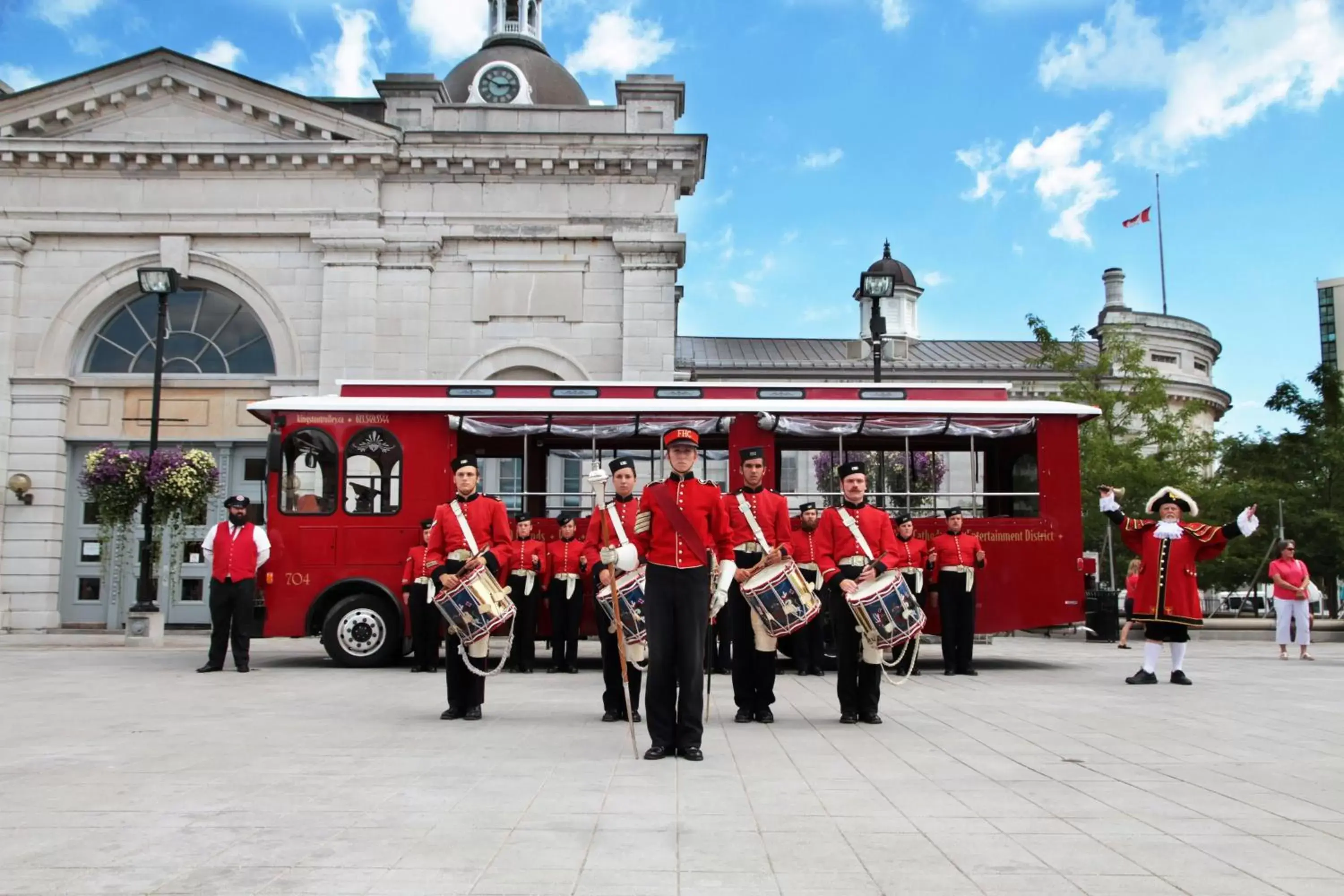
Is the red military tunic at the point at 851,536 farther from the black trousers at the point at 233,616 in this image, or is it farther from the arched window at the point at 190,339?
the arched window at the point at 190,339

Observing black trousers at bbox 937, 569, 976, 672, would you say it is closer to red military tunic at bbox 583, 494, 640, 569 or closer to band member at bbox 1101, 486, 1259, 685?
band member at bbox 1101, 486, 1259, 685

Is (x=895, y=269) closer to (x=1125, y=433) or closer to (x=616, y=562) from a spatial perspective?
(x=1125, y=433)

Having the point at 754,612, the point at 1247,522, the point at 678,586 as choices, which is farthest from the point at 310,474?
the point at 1247,522

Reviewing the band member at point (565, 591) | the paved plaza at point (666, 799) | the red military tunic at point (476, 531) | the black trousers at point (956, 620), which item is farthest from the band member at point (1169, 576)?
the red military tunic at point (476, 531)

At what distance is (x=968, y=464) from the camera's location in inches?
603

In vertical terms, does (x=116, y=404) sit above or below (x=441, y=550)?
above

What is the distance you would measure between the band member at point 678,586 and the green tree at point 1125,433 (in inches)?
827

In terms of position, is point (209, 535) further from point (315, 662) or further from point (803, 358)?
point (803, 358)

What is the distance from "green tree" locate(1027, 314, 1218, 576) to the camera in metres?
28.5

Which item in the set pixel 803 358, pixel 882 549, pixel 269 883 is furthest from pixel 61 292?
pixel 803 358

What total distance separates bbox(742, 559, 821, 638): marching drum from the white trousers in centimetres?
1148

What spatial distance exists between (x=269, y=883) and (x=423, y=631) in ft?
32.7

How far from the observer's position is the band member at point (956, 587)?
566 inches

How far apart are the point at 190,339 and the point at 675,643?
63.4 feet
